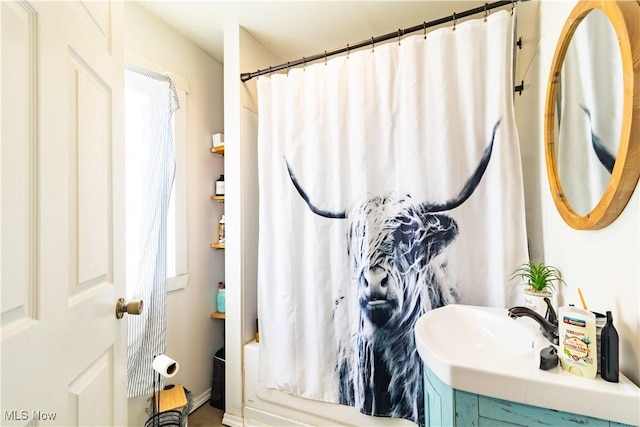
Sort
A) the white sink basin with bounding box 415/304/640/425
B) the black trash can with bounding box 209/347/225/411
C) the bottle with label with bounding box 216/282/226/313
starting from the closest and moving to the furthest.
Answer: the white sink basin with bounding box 415/304/640/425 → the black trash can with bounding box 209/347/225/411 → the bottle with label with bounding box 216/282/226/313

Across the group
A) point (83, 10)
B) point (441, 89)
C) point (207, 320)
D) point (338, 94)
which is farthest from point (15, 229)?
point (207, 320)

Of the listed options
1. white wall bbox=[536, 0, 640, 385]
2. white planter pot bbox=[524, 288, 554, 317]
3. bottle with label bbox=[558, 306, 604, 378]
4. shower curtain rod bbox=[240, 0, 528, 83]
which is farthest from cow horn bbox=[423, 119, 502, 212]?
bottle with label bbox=[558, 306, 604, 378]

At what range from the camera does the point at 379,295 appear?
1484 mm

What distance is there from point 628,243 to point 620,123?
1.02ft

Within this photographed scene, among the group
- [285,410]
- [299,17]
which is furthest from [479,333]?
[299,17]

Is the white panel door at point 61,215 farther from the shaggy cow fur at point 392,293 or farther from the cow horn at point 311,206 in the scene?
the shaggy cow fur at point 392,293

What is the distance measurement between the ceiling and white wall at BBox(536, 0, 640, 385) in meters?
0.68

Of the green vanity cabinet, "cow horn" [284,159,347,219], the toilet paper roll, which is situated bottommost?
the toilet paper roll

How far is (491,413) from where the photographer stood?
0.76m

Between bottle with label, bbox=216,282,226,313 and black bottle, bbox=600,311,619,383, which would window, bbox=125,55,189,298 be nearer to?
bottle with label, bbox=216,282,226,313

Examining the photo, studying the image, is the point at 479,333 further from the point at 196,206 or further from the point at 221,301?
the point at 196,206

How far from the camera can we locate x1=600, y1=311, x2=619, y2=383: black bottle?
2.28 feet

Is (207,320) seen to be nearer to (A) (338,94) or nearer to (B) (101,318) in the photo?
(B) (101,318)

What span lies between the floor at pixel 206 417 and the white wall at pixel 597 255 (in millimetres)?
2038
